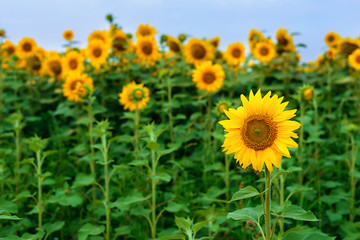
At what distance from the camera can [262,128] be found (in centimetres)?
151

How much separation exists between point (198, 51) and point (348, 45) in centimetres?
202

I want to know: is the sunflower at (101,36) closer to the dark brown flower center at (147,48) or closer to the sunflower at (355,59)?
the dark brown flower center at (147,48)

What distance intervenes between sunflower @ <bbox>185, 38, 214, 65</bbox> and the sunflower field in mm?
17

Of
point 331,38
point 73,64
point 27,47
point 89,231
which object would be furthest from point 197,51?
point 89,231

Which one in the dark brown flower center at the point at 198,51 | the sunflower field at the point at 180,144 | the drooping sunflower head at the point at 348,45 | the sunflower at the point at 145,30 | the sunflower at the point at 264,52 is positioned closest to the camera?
the sunflower field at the point at 180,144

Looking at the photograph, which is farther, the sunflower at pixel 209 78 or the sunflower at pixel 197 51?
the sunflower at pixel 197 51

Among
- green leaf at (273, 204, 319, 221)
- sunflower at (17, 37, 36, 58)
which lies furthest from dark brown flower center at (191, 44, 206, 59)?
green leaf at (273, 204, 319, 221)

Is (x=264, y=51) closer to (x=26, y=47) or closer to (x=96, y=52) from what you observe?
(x=96, y=52)

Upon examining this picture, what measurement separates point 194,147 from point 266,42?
2.15 metres

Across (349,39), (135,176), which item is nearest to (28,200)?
(135,176)

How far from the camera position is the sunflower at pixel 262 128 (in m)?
1.51

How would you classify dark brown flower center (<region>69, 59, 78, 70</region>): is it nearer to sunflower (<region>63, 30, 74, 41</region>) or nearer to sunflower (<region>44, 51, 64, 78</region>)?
sunflower (<region>44, 51, 64, 78</region>)

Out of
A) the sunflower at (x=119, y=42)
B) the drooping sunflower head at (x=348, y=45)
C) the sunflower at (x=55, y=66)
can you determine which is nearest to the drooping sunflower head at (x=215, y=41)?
the sunflower at (x=119, y=42)

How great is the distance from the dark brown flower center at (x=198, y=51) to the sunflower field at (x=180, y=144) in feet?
0.06
